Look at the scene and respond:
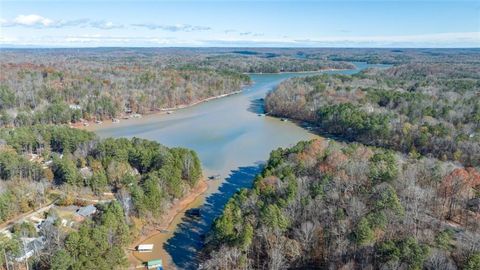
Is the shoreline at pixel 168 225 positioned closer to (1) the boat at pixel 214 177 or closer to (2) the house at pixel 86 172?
(1) the boat at pixel 214 177

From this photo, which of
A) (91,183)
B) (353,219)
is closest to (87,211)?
(91,183)

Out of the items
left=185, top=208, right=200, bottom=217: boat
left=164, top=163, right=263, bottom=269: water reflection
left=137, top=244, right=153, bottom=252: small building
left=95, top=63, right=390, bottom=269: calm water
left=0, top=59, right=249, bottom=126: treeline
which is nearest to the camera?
left=164, top=163, right=263, bottom=269: water reflection

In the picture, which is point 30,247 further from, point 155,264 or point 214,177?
point 214,177

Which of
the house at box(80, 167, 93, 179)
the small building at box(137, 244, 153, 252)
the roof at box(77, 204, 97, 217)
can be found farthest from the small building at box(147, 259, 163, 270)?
the house at box(80, 167, 93, 179)

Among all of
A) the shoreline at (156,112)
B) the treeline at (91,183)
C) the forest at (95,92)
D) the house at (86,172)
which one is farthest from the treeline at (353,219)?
the forest at (95,92)

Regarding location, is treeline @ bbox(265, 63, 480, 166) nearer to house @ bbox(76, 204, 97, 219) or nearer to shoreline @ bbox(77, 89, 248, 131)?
shoreline @ bbox(77, 89, 248, 131)

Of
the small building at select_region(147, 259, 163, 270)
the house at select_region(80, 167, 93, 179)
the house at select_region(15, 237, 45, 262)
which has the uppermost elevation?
the house at select_region(80, 167, 93, 179)
